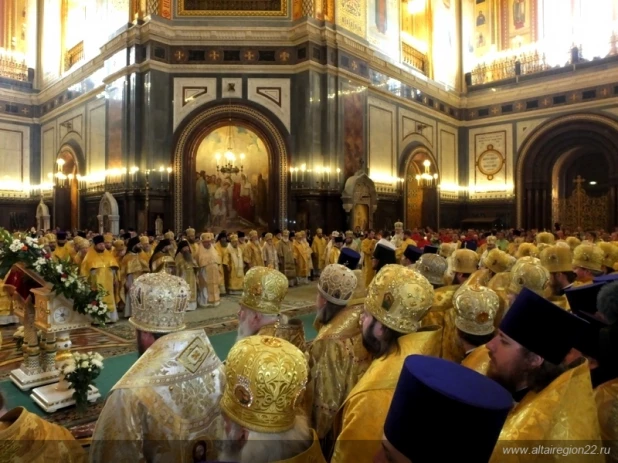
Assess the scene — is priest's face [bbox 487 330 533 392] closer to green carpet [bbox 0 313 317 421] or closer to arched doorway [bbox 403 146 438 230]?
green carpet [bbox 0 313 317 421]

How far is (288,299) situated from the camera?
11.6 m

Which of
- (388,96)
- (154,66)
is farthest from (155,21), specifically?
(388,96)

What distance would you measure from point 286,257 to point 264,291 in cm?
1108

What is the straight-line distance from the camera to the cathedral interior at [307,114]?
1661cm

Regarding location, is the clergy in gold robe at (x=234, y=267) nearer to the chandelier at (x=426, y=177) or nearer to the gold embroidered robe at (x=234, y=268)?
the gold embroidered robe at (x=234, y=268)

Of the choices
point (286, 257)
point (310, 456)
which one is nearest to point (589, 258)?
point (310, 456)

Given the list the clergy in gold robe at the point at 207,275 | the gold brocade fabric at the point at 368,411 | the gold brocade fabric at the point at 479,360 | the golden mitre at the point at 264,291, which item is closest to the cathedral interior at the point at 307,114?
the clergy in gold robe at the point at 207,275

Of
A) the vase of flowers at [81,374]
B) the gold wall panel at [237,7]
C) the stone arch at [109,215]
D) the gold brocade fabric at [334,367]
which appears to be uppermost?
the gold wall panel at [237,7]

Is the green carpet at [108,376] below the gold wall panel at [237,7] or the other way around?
below

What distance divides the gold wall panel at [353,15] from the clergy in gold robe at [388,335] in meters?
17.1

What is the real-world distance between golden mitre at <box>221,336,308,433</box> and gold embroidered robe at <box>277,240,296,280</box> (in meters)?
12.5

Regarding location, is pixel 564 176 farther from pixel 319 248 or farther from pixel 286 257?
pixel 286 257

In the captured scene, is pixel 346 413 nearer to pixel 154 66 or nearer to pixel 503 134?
pixel 154 66

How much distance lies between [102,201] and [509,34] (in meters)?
22.0
